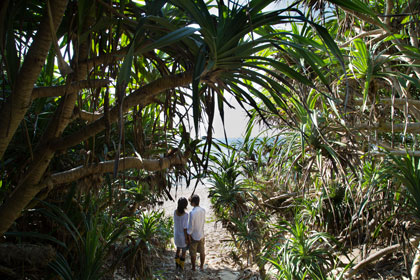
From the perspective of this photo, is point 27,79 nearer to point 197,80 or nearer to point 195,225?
point 197,80

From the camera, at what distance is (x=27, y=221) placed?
1615 millimetres

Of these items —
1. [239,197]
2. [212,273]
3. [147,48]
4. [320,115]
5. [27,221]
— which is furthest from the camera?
[212,273]

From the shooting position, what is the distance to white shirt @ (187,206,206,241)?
374 cm

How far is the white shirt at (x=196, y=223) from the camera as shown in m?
3.74

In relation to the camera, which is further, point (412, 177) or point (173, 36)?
point (412, 177)

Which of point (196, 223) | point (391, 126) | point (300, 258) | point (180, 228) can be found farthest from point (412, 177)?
point (180, 228)

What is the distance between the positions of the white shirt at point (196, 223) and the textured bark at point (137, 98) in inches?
113

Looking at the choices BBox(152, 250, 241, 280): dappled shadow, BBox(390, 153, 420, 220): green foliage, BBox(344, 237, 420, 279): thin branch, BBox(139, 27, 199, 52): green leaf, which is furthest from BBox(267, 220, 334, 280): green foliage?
BBox(139, 27, 199, 52): green leaf

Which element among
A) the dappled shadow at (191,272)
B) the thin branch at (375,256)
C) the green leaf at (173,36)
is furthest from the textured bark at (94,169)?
the dappled shadow at (191,272)

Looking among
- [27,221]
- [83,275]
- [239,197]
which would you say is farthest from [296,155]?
[27,221]

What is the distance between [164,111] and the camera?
1229 mm

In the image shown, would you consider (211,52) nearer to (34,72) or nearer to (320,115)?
(34,72)

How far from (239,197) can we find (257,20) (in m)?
2.72

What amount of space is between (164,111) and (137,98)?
0.28m
